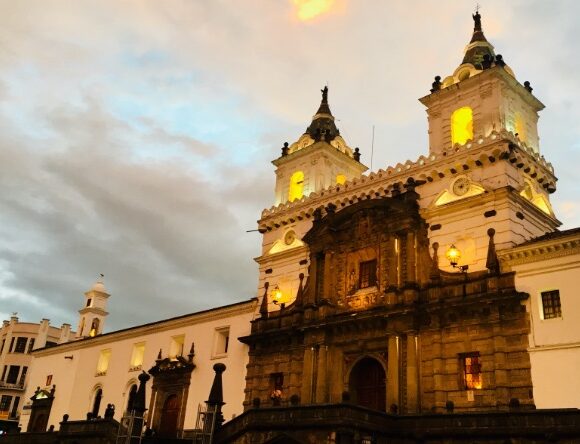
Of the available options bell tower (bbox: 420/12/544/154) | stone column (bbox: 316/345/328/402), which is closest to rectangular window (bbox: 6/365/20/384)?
stone column (bbox: 316/345/328/402)

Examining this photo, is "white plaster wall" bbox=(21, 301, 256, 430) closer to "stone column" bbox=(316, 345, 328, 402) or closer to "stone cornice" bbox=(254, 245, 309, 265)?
"stone cornice" bbox=(254, 245, 309, 265)

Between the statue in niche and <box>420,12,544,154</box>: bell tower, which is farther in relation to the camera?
the statue in niche

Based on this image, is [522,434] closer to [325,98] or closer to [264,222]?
[264,222]

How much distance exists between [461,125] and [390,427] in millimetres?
17503

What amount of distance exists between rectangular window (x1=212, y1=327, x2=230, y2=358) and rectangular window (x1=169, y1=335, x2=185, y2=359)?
4.15 m

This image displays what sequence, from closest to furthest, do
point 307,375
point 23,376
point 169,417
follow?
1. point 307,375
2. point 169,417
3. point 23,376

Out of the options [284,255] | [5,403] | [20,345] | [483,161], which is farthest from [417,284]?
[20,345]

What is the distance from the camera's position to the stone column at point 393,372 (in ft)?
96.3

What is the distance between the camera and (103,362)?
173 feet

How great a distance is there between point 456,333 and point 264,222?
17200 mm

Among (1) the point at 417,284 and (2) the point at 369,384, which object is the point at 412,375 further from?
(1) the point at 417,284

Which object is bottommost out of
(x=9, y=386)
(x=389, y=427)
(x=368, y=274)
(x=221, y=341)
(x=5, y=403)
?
(x=389, y=427)

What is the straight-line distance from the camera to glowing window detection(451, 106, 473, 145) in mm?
34625

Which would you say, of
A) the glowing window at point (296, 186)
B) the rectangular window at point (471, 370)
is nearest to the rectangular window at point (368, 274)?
the rectangular window at point (471, 370)
